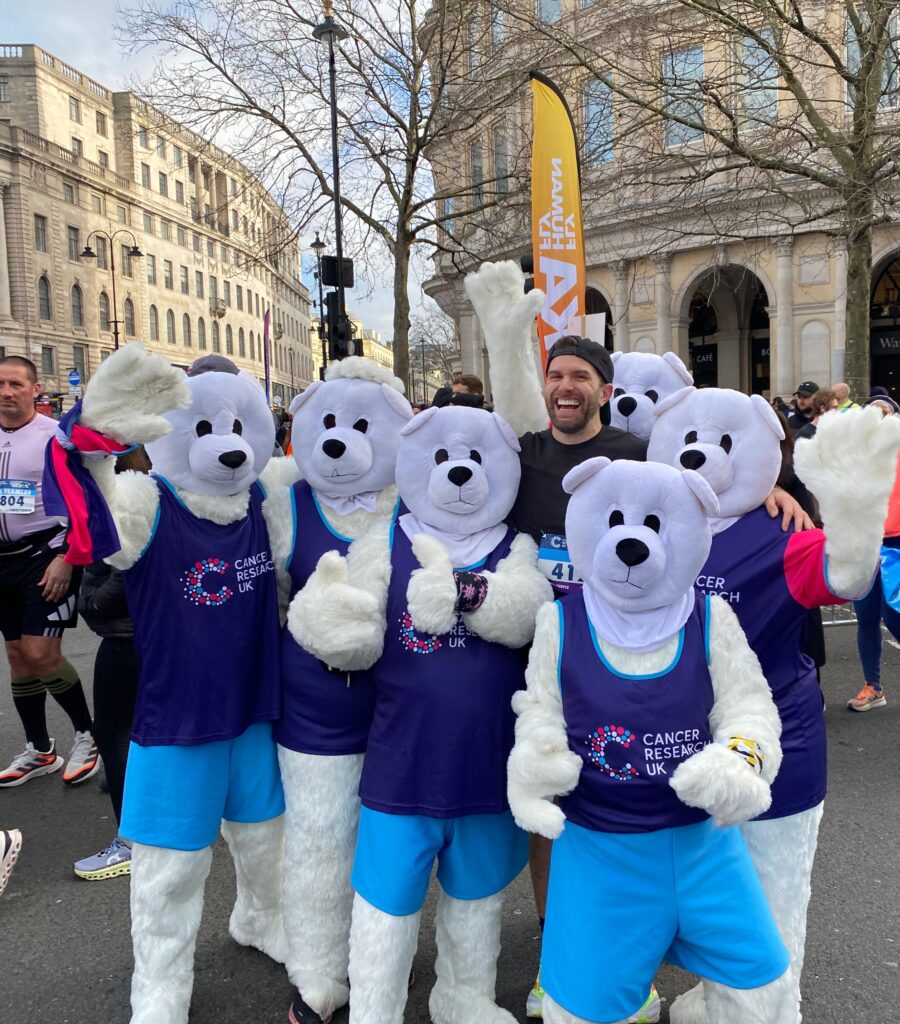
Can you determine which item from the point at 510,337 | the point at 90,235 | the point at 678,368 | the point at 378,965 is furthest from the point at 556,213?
the point at 90,235

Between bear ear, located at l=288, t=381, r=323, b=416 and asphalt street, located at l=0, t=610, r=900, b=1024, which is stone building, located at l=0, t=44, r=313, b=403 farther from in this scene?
bear ear, located at l=288, t=381, r=323, b=416

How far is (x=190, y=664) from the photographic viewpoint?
259 centimetres

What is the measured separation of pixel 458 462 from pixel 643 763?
97 centimetres

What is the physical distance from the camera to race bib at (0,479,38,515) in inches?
164

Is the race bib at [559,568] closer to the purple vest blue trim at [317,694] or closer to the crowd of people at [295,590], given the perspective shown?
the crowd of people at [295,590]

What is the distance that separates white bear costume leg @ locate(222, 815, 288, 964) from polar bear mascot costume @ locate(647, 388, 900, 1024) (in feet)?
4.33

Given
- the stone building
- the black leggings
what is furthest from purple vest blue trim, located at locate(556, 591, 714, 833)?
the stone building

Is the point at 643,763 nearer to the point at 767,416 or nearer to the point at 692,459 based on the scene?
the point at 692,459

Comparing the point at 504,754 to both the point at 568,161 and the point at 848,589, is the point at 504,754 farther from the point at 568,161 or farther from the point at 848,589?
the point at 568,161

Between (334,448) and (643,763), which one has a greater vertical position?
(334,448)

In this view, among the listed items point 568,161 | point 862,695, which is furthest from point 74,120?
point 862,695

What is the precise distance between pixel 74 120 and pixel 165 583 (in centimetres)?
6279

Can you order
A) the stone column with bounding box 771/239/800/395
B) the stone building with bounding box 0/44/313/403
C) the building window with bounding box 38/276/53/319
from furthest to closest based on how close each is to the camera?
the building window with bounding box 38/276/53/319, the stone building with bounding box 0/44/313/403, the stone column with bounding box 771/239/800/395

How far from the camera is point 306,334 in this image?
10000 cm
